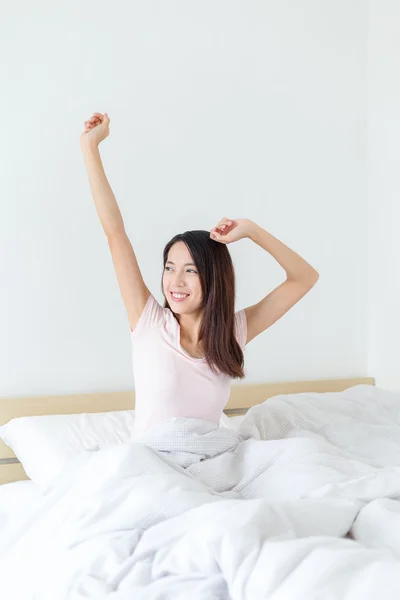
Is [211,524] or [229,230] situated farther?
[229,230]

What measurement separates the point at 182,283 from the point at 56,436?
669mm

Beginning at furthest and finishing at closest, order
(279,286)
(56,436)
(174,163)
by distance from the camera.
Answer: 1. (174,163)
2. (56,436)
3. (279,286)

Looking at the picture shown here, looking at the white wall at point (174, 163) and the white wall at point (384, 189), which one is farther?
the white wall at point (384, 189)

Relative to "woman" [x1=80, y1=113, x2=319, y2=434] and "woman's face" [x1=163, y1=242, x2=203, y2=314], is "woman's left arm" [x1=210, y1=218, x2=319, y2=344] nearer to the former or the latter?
"woman" [x1=80, y1=113, x2=319, y2=434]

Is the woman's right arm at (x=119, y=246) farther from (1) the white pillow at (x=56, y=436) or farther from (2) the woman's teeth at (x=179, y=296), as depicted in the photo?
(1) the white pillow at (x=56, y=436)

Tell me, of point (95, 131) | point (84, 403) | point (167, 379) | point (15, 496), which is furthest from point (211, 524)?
point (84, 403)

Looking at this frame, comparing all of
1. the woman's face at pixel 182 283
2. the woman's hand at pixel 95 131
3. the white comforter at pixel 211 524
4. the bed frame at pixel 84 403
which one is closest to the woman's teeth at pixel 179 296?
the woman's face at pixel 182 283

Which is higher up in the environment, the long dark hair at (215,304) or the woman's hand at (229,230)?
the woman's hand at (229,230)

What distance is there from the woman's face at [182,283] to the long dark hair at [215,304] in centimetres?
1

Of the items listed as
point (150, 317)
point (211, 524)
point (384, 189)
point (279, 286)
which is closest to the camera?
point (211, 524)

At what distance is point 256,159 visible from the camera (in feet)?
10.1

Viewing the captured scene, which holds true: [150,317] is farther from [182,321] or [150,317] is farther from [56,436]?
[56,436]

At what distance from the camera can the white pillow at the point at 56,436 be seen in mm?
2191

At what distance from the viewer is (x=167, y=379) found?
1929 millimetres
